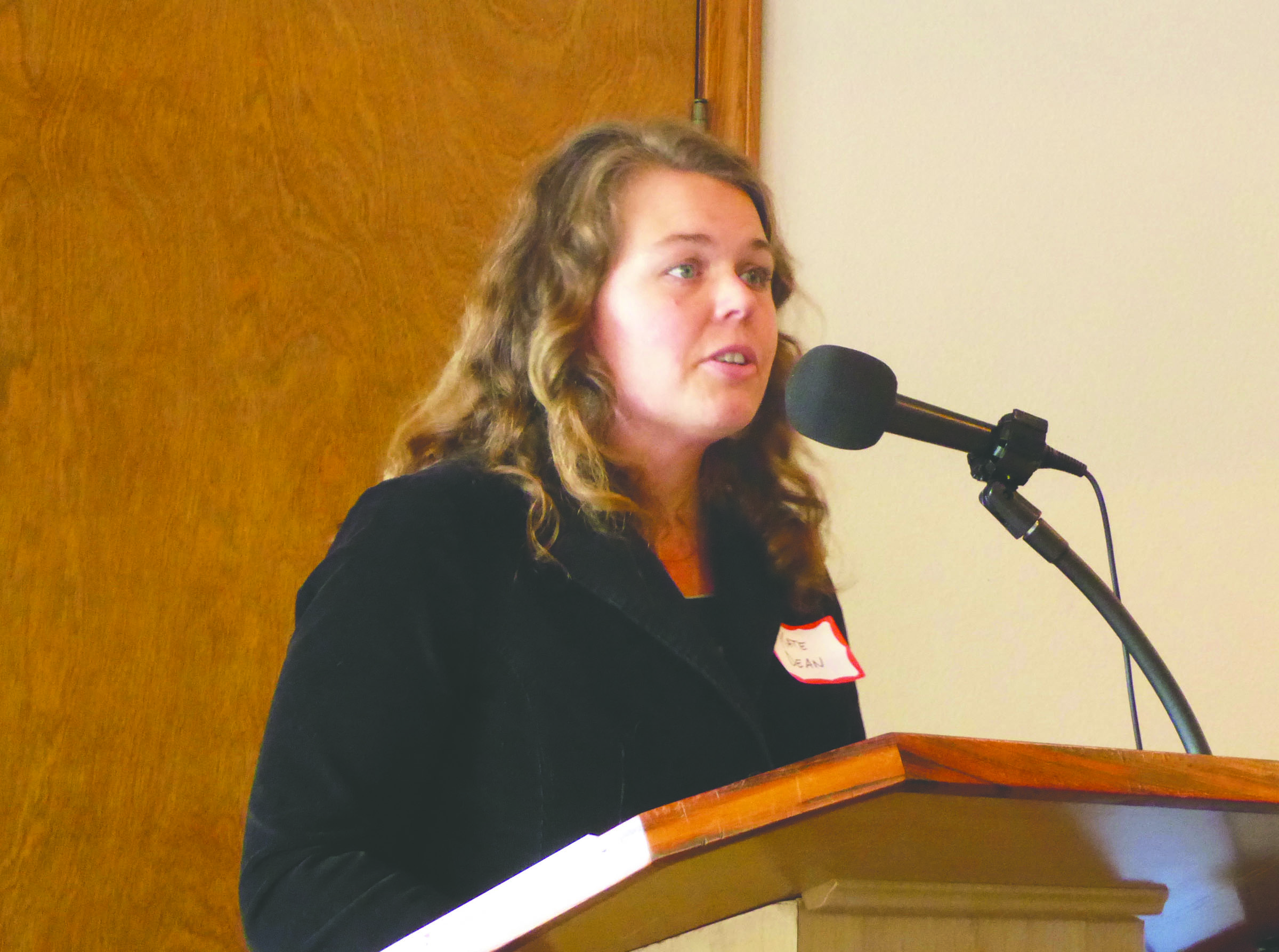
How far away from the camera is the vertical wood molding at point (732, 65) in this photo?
209 cm

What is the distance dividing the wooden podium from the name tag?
2.23ft

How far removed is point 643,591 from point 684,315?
0.31 m

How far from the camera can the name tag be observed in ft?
4.28

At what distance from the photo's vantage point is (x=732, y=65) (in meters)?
2.10

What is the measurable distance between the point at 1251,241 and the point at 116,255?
191 centimetres

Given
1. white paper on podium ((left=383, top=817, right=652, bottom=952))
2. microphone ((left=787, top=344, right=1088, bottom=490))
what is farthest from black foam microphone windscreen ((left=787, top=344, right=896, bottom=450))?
white paper on podium ((left=383, top=817, right=652, bottom=952))

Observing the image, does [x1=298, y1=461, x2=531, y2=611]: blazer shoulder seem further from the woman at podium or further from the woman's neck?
the woman's neck

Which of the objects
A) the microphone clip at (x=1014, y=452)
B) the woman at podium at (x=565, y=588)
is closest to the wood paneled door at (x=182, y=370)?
the woman at podium at (x=565, y=588)

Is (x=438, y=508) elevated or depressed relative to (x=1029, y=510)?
elevated

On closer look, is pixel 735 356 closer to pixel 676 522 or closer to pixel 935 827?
pixel 676 522

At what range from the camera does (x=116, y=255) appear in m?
1.68

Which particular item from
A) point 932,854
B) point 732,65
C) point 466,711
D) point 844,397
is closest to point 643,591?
point 466,711

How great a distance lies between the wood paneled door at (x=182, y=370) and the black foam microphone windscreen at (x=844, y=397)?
987 millimetres

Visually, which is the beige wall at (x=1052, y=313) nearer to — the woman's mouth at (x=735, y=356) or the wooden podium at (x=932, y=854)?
the woman's mouth at (x=735, y=356)
